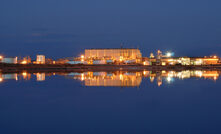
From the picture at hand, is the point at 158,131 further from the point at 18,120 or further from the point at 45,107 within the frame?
the point at 45,107

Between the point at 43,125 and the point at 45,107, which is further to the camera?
the point at 45,107

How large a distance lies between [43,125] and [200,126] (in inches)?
123

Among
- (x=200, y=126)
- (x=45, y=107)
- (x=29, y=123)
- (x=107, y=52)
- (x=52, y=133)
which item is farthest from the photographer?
(x=107, y=52)

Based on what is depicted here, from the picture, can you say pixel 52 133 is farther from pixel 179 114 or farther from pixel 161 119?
pixel 179 114

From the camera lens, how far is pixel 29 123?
5.82m

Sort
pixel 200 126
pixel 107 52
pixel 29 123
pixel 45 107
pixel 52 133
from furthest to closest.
Result: pixel 107 52 < pixel 45 107 < pixel 29 123 < pixel 200 126 < pixel 52 133

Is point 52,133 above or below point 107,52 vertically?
below

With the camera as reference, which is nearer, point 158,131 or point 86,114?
point 158,131

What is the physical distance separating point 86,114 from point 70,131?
4.81ft

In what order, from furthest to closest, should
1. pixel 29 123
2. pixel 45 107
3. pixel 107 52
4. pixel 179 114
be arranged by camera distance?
pixel 107 52, pixel 45 107, pixel 179 114, pixel 29 123

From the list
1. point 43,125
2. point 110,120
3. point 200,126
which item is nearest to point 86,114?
point 110,120

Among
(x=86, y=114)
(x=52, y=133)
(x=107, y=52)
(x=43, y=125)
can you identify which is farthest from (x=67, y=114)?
(x=107, y=52)

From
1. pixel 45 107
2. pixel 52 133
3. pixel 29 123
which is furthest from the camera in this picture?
pixel 45 107

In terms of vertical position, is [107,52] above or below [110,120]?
above
